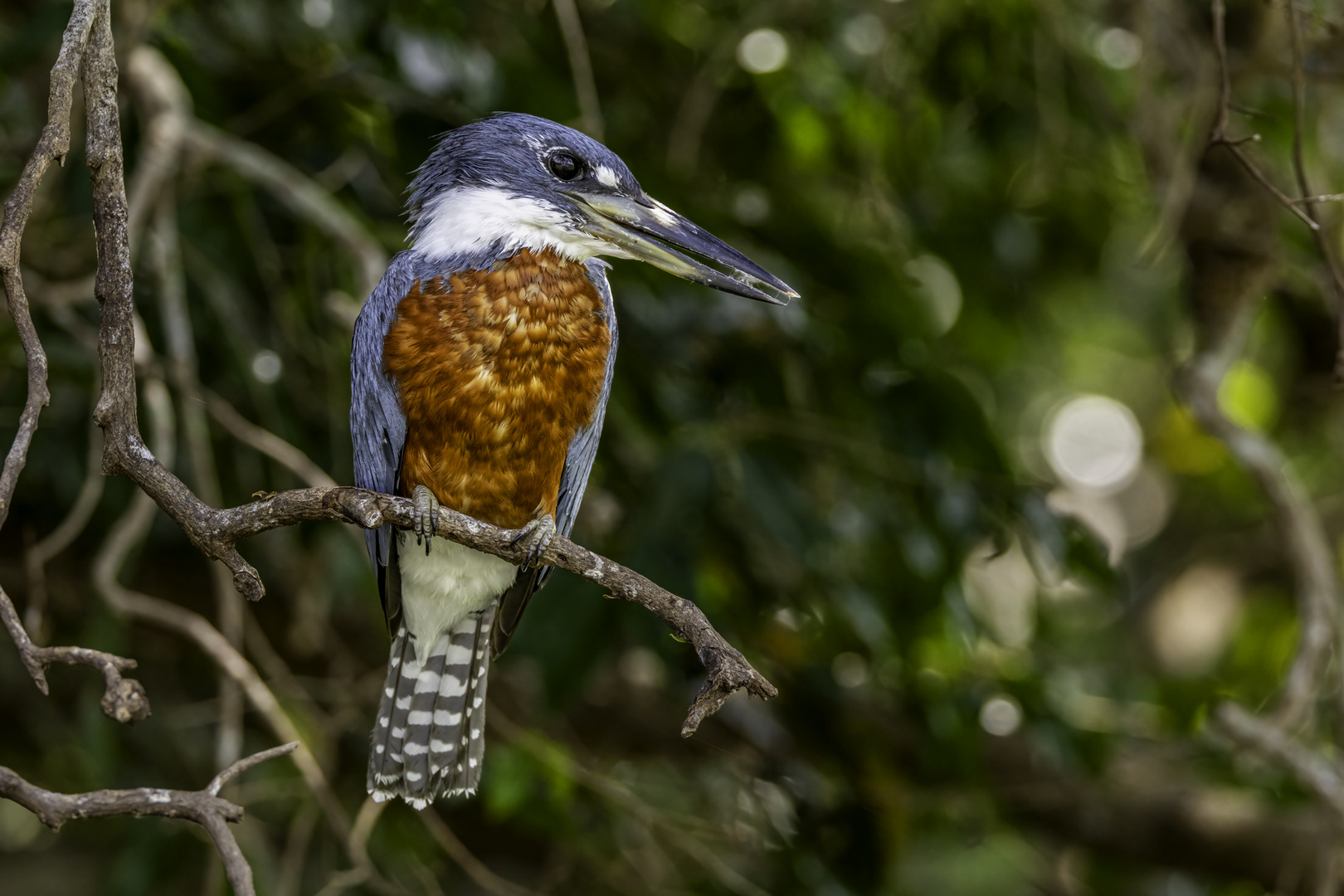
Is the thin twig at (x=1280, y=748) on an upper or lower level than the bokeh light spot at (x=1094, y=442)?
upper

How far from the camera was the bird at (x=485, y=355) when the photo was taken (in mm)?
2496

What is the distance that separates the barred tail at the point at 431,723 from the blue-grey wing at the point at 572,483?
105 mm

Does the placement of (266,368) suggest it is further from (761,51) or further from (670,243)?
(761,51)

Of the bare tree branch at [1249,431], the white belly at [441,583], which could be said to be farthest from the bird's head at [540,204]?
the bare tree branch at [1249,431]

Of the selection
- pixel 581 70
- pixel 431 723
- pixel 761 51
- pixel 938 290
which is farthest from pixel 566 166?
pixel 938 290

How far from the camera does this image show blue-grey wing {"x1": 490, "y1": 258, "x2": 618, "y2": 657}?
2688 mm

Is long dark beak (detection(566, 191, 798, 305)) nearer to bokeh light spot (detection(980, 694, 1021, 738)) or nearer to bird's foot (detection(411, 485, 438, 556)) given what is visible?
bird's foot (detection(411, 485, 438, 556))

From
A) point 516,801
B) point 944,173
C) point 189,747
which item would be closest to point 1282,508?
point 944,173

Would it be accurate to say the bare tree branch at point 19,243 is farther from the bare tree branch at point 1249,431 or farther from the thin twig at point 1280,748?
the thin twig at point 1280,748

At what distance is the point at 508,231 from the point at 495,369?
33 centimetres

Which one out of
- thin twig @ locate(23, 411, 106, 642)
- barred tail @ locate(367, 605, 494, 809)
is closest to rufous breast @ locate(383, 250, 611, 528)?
Result: barred tail @ locate(367, 605, 494, 809)

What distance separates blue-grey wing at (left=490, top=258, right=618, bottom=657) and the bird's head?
4.0 inches

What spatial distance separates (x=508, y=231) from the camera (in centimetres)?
262

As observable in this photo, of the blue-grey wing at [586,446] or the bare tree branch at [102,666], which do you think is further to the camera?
the blue-grey wing at [586,446]
